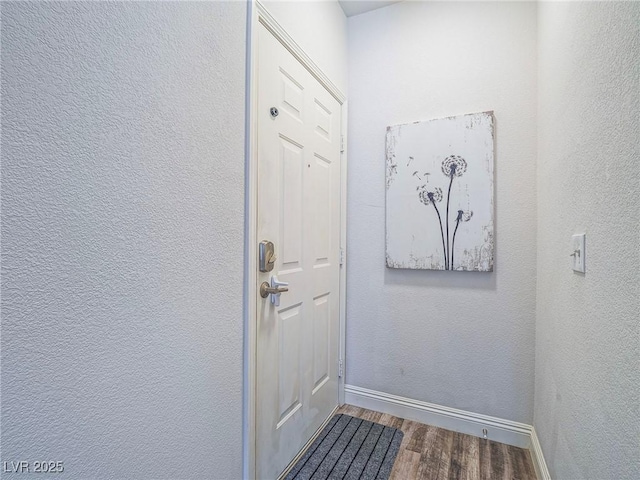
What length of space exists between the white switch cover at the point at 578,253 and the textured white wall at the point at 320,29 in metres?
1.41

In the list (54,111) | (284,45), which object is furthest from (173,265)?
(284,45)

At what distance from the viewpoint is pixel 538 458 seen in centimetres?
149

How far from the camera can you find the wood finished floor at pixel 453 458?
148 centimetres

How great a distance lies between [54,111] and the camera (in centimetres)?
66

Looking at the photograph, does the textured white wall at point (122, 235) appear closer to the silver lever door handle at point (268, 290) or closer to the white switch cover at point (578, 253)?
the silver lever door handle at point (268, 290)

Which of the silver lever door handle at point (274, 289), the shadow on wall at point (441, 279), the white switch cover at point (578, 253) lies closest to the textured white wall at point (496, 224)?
the shadow on wall at point (441, 279)

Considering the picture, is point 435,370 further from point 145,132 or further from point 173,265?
point 145,132

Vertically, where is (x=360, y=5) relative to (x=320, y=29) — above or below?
above

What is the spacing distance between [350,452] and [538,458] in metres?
0.88

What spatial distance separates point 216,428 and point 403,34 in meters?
2.27

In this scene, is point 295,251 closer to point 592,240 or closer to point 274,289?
point 274,289

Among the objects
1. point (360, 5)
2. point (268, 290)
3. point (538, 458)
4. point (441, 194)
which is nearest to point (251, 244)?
point (268, 290)

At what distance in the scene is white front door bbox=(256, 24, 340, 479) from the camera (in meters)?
1.33

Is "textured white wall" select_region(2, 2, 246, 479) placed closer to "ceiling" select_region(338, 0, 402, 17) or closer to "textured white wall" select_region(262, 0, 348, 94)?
"textured white wall" select_region(262, 0, 348, 94)
